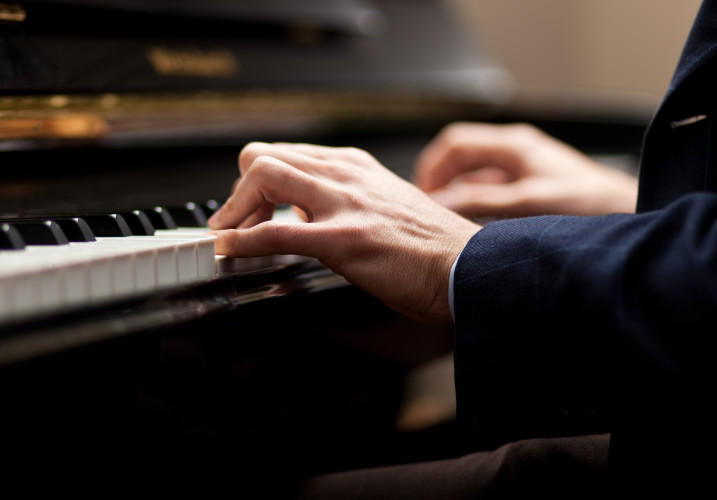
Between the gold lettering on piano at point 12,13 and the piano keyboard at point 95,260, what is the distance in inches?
16.1

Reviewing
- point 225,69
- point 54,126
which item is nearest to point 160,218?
point 54,126

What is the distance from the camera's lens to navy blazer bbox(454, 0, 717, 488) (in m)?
0.50

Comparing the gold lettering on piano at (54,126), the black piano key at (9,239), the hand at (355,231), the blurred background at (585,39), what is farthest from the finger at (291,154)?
the blurred background at (585,39)

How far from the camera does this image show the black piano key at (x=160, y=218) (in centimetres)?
63

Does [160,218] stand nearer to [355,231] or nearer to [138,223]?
[138,223]

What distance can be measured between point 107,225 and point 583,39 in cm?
229

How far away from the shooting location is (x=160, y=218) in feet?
2.10

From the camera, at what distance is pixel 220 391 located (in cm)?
61

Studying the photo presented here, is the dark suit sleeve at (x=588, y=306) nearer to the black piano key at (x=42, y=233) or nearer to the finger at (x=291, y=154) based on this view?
the finger at (x=291, y=154)

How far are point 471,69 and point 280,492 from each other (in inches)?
43.5

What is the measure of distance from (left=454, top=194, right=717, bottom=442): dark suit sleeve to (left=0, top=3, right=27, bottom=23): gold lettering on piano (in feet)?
2.17

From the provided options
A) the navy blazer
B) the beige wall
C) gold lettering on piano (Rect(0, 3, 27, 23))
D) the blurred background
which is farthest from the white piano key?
the beige wall

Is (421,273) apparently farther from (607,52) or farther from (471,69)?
(607,52)

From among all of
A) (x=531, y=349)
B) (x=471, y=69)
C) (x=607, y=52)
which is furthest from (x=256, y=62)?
(x=607, y=52)
